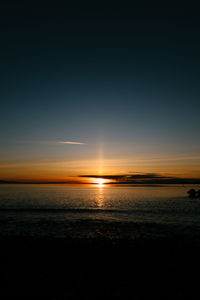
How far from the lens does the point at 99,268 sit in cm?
1352

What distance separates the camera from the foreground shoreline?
33.6 feet

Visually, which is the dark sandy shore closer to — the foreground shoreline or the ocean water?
the foreground shoreline

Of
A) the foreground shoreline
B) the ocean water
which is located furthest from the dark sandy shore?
the ocean water

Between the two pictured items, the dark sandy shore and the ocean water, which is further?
the ocean water

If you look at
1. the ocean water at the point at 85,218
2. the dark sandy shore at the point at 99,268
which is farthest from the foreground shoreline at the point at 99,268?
the ocean water at the point at 85,218

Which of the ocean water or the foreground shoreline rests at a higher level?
the foreground shoreline

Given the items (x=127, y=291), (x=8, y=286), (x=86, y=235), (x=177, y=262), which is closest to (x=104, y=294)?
(x=127, y=291)

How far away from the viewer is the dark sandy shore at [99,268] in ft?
33.5

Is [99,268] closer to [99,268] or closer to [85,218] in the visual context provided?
[99,268]

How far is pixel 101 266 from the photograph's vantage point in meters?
13.9

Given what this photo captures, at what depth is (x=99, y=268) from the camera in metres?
13.5

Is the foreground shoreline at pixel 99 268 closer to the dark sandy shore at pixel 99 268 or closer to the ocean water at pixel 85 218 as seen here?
the dark sandy shore at pixel 99 268

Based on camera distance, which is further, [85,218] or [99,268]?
[85,218]

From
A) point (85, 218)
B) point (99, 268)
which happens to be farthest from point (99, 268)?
point (85, 218)
